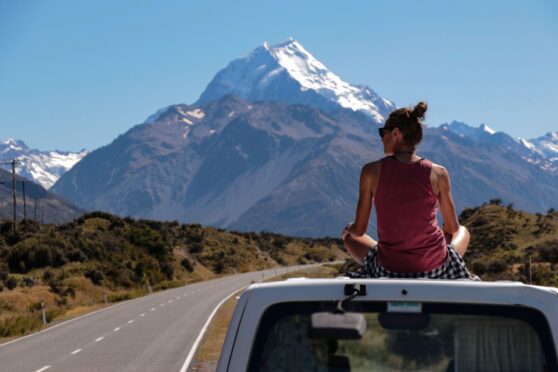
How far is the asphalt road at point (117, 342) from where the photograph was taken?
18.7 meters

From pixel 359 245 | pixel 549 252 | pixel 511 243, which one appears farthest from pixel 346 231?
pixel 511 243

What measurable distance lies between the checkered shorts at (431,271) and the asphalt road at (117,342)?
44.7ft

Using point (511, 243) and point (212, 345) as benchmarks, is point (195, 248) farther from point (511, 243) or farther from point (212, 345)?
point (212, 345)

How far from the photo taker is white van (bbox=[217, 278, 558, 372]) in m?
3.29

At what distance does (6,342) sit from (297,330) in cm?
2370

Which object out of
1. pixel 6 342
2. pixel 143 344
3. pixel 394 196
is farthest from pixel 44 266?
pixel 394 196

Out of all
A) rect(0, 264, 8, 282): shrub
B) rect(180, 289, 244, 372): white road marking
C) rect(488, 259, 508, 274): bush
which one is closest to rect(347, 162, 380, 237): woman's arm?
rect(180, 289, 244, 372): white road marking

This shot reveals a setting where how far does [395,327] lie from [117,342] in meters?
21.0

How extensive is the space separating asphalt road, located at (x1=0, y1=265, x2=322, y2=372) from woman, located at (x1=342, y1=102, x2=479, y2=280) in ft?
44.9

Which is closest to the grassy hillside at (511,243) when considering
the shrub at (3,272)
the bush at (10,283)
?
the bush at (10,283)

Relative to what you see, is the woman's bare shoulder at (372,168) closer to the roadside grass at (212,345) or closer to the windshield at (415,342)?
the windshield at (415,342)

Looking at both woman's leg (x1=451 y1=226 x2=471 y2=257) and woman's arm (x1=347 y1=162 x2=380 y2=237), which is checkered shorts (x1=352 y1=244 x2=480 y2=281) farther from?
woman's leg (x1=451 y1=226 x2=471 y2=257)

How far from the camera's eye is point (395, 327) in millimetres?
3350

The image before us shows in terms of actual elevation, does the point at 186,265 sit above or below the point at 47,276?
above
